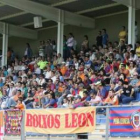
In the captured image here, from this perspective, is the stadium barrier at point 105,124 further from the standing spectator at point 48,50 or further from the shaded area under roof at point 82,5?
the standing spectator at point 48,50

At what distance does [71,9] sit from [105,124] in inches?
507

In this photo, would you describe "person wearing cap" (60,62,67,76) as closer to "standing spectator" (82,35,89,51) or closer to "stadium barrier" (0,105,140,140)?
"standing spectator" (82,35,89,51)

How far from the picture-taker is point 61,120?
1387cm

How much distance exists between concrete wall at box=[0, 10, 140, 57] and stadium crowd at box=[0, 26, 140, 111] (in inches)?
41.1

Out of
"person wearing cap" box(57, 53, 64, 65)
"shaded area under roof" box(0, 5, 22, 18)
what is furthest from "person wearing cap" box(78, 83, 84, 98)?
"shaded area under roof" box(0, 5, 22, 18)

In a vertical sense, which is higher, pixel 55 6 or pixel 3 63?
pixel 55 6

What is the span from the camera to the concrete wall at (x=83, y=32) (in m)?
26.0

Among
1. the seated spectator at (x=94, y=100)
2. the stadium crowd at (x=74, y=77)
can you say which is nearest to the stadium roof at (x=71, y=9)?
the stadium crowd at (x=74, y=77)

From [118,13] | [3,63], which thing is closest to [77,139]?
[118,13]

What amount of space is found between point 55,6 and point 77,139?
40.8 ft

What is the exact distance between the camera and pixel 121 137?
1241 cm

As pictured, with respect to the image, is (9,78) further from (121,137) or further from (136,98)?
(121,137)

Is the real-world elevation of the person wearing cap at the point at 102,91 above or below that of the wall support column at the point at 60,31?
below

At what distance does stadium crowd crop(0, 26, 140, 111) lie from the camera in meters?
16.9
